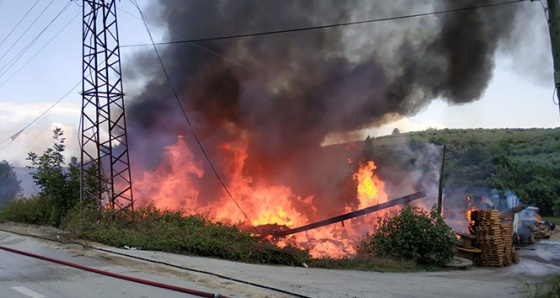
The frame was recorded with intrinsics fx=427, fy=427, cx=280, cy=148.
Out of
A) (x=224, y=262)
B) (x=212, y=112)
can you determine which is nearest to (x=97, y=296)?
(x=224, y=262)

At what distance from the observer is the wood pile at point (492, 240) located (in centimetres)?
1362

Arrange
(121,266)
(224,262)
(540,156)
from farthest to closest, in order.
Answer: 1. (540,156)
2. (224,262)
3. (121,266)

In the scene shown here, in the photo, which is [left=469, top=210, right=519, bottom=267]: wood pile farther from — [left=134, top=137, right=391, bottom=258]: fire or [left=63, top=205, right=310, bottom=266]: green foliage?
[left=63, top=205, right=310, bottom=266]: green foliage

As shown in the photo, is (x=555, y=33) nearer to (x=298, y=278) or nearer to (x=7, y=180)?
(x=298, y=278)

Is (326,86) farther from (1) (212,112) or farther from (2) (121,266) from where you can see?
(2) (121,266)

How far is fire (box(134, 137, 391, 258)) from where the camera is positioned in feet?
61.3

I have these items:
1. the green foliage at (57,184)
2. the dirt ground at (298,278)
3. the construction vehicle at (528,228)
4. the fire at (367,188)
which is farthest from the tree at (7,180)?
the construction vehicle at (528,228)

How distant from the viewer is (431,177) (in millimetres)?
24625

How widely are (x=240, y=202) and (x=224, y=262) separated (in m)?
9.64

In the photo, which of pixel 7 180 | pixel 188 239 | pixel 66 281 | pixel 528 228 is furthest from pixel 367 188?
pixel 7 180

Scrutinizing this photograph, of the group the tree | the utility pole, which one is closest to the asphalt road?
the utility pole

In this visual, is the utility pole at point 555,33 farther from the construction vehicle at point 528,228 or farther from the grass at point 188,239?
the construction vehicle at point 528,228

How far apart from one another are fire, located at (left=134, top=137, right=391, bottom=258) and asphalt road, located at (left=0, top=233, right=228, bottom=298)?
9.50m

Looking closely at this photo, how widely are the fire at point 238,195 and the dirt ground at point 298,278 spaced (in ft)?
23.7
